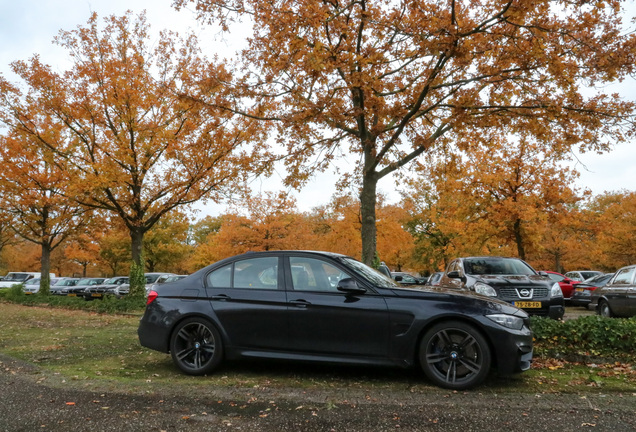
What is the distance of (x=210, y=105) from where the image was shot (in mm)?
11602

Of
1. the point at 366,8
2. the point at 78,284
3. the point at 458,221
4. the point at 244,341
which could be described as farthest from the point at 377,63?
the point at 78,284

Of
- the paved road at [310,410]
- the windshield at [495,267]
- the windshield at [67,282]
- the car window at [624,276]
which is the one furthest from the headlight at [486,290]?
the windshield at [67,282]

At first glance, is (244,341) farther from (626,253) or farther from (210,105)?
(626,253)

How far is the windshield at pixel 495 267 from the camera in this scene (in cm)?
1009

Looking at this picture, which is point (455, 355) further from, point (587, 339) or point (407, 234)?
point (407, 234)

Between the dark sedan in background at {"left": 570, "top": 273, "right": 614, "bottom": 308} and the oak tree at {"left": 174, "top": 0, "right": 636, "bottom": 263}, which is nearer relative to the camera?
the oak tree at {"left": 174, "top": 0, "right": 636, "bottom": 263}

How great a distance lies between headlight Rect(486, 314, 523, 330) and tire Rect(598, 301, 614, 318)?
Result: 26.9ft

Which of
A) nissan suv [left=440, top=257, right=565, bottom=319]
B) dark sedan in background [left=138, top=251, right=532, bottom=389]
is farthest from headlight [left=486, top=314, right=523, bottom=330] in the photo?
nissan suv [left=440, top=257, right=565, bottom=319]

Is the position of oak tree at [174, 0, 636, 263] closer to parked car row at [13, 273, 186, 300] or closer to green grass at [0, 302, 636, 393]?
green grass at [0, 302, 636, 393]

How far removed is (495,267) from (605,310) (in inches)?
153

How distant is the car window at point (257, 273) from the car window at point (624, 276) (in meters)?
9.62

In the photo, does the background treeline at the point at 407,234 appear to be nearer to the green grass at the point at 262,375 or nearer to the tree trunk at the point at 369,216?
the tree trunk at the point at 369,216

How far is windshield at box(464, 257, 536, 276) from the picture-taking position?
10.1 m

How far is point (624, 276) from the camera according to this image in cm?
1157
